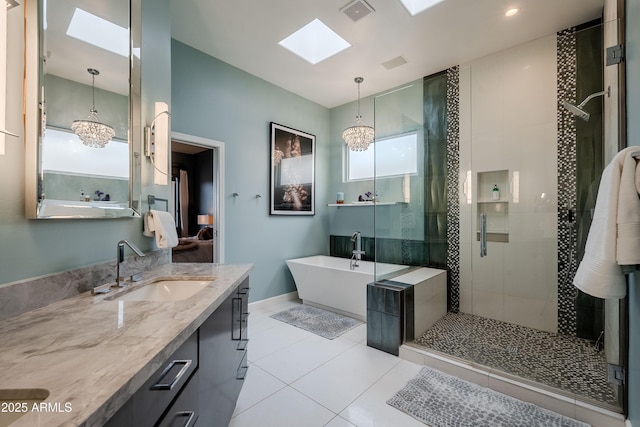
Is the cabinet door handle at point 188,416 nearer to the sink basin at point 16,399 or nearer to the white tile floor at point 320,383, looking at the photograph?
the sink basin at point 16,399

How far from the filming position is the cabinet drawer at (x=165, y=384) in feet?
2.18

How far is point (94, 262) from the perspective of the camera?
1.38m

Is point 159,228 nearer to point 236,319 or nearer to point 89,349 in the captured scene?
point 236,319

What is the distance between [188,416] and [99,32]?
77.1 inches

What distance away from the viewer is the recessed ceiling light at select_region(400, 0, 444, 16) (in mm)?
2365

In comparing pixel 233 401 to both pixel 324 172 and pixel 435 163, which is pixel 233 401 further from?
pixel 324 172

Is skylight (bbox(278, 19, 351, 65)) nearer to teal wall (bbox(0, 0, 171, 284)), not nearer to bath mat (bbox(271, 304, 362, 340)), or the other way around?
teal wall (bbox(0, 0, 171, 284))

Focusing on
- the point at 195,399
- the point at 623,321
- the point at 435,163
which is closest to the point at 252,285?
the point at 195,399

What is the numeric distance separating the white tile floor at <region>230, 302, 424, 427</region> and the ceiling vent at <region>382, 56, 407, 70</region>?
10.5 feet

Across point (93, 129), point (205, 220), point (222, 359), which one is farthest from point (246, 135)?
point (222, 359)

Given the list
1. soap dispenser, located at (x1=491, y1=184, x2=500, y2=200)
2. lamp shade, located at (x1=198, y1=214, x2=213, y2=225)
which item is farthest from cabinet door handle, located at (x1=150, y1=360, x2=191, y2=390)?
lamp shade, located at (x1=198, y1=214, x2=213, y2=225)

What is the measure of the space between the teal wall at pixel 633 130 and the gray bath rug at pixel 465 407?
40 cm

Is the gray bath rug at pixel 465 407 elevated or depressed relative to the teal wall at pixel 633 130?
depressed

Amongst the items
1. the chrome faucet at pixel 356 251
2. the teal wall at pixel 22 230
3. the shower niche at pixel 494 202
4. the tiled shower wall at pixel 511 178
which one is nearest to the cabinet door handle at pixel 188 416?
the teal wall at pixel 22 230
